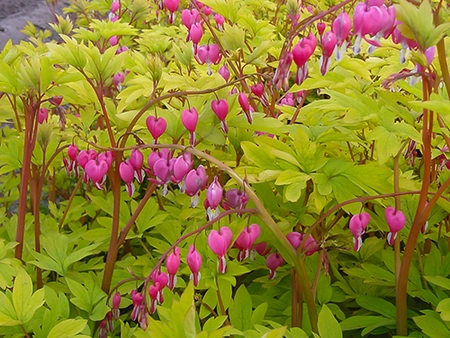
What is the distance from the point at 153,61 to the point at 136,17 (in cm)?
148

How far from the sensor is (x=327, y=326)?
1.18 meters

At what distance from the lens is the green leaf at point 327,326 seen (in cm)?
117

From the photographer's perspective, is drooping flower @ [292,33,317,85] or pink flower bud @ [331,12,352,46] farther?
drooping flower @ [292,33,317,85]

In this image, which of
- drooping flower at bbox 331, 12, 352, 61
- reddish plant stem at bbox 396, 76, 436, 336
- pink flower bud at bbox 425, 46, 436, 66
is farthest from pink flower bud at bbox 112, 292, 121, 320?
pink flower bud at bbox 425, 46, 436, 66

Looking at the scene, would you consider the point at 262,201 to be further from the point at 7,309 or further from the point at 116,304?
the point at 7,309

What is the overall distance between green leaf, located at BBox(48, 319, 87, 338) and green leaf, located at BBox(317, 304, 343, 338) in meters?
0.59

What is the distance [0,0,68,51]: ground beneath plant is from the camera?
5.35 m

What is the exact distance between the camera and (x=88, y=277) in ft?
4.94

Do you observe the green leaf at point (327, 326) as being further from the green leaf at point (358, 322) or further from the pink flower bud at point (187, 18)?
the pink flower bud at point (187, 18)

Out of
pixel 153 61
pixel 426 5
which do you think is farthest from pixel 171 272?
pixel 426 5

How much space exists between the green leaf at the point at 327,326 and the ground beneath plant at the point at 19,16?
5.07 m

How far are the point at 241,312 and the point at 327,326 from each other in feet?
0.83

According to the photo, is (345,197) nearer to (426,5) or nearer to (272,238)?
(272,238)

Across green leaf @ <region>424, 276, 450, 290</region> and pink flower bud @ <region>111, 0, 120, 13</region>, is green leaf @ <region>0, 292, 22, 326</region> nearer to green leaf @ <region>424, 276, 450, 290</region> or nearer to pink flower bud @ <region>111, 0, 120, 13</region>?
green leaf @ <region>424, 276, 450, 290</region>
